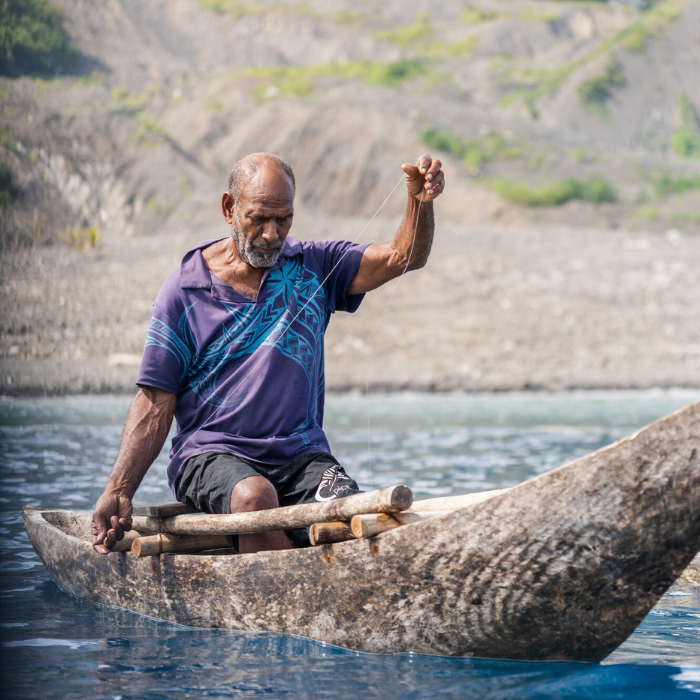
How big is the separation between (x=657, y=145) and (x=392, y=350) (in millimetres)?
26977

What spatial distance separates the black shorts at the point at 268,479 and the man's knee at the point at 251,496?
2 cm

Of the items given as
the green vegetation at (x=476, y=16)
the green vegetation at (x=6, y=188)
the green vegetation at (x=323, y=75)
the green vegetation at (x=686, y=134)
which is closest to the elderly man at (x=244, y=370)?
the green vegetation at (x=6, y=188)

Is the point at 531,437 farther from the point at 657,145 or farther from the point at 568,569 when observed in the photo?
the point at 657,145

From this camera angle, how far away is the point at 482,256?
897 inches

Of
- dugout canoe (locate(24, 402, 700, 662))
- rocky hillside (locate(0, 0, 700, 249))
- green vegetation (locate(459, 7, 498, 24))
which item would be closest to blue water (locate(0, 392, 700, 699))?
dugout canoe (locate(24, 402, 700, 662))

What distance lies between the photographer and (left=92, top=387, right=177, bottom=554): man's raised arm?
3.21 metres

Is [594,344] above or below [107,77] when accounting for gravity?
below

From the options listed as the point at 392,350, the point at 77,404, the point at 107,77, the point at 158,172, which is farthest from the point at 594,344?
the point at 107,77

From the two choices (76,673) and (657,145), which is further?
(657,145)

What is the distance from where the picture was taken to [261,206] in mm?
3186

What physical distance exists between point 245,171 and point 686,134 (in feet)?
138

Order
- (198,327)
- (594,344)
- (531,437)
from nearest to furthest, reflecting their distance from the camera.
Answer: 1. (198,327)
2. (531,437)
3. (594,344)

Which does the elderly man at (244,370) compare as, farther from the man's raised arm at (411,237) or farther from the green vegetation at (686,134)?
the green vegetation at (686,134)

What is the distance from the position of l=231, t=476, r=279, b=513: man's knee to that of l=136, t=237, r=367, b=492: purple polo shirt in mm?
175
